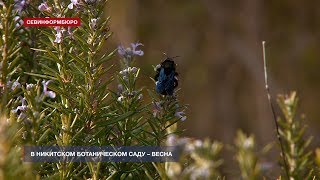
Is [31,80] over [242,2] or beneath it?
beneath

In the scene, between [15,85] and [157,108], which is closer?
[15,85]

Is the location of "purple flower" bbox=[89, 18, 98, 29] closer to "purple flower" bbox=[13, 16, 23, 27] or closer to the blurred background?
"purple flower" bbox=[13, 16, 23, 27]

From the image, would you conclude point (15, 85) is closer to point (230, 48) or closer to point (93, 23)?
point (93, 23)

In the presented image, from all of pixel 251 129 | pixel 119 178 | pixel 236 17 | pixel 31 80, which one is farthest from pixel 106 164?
pixel 236 17

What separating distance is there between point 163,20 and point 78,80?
437cm

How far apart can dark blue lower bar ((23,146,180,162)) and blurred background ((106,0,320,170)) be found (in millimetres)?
3924

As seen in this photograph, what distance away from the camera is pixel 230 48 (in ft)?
17.2

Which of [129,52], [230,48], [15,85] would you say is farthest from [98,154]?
[230,48]

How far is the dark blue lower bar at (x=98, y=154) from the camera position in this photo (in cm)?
82

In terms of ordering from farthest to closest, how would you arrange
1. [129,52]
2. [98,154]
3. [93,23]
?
1. [129,52]
2. [93,23]
3. [98,154]

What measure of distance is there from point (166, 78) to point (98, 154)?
225 mm

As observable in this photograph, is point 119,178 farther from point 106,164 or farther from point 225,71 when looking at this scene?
point 225,71

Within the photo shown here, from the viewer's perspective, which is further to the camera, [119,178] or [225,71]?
[225,71]

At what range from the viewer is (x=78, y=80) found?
1.02 meters
